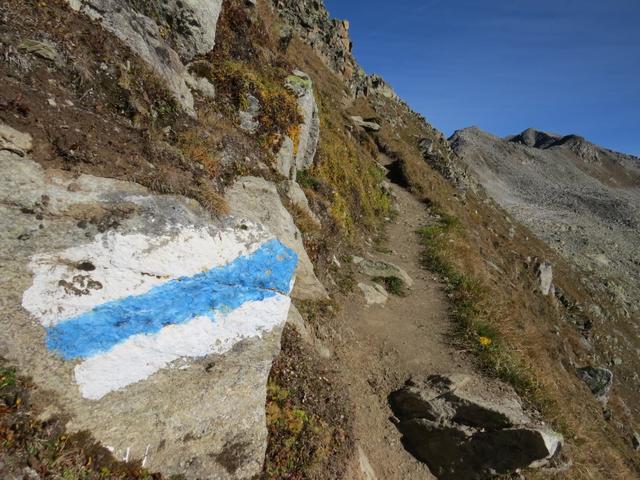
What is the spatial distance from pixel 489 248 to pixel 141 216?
972 inches

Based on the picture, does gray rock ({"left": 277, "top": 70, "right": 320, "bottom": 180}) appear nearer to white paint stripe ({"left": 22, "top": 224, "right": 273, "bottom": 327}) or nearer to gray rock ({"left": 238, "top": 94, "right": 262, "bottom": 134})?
gray rock ({"left": 238, "top": 94, "right": 262, "bottom": 134})

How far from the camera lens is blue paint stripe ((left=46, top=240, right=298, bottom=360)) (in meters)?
4.81

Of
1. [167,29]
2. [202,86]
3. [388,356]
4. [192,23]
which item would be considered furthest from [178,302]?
[192,23]

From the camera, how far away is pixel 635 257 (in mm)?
52281

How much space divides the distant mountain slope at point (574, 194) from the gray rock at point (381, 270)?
38.1 m

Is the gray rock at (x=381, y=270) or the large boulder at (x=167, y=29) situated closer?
the large boulder at (x=167, y=29)

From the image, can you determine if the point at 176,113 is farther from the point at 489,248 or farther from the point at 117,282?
the point at 489,248

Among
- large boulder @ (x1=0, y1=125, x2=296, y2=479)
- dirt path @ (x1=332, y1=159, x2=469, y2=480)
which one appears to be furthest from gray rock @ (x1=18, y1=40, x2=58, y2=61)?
dirt path @ (x1=332, y1=159, x2=469, y2=480)

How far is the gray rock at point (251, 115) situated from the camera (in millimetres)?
11430

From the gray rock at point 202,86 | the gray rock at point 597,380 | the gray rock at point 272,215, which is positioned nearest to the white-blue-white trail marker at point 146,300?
the gray rock at point 272,215

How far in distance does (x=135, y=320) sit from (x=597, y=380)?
23.7 m

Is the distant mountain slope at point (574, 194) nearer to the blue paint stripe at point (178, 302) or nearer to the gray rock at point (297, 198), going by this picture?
the gray rock at point (297, 198)

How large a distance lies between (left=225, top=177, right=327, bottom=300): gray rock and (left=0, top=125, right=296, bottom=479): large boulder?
164cm

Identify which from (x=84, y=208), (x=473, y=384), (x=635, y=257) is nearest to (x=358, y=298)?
(x=473, y=384)
